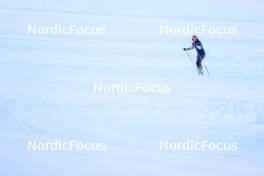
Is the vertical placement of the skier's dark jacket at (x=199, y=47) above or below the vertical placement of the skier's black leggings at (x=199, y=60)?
above

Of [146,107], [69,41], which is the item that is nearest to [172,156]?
[146,107]

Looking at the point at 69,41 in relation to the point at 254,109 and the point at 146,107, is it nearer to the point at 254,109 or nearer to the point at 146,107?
the point at 146,107

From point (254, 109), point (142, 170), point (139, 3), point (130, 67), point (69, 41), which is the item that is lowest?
point (142, 170)

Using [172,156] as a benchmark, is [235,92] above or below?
above

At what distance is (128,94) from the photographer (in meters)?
1.97

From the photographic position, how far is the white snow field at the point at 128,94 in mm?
1927

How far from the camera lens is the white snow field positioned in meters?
1.93

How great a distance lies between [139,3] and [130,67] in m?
0.31

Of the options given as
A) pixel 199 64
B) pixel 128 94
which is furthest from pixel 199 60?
pixel 128 94

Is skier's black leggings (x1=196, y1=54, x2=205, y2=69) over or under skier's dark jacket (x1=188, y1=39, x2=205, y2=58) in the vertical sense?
under

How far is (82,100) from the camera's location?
1.95 metres

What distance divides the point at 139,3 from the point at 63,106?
60 cm

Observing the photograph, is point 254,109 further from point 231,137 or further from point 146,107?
point 146,107

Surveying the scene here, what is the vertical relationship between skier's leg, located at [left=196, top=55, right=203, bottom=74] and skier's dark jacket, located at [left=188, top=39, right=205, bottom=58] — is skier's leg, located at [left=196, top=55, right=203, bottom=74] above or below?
below
